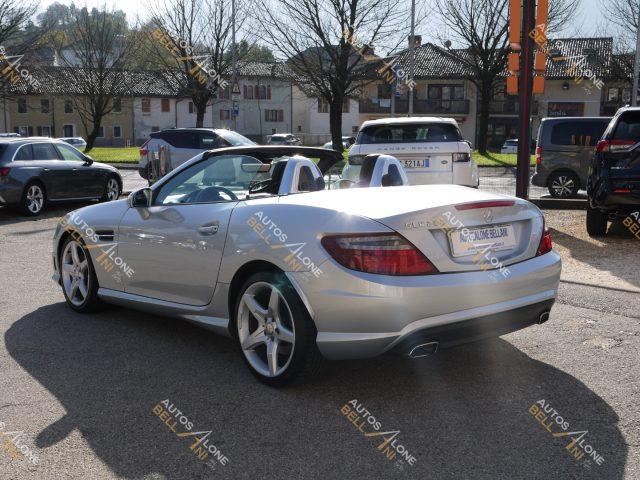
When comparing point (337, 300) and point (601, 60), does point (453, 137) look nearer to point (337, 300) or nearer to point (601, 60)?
point (337, 300)

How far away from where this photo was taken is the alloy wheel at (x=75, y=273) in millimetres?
6000

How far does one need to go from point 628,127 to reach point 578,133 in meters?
6.92

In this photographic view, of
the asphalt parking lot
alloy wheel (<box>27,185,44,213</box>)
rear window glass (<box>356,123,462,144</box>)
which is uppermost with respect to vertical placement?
rear window glass (<box>356,123,462,144</box>)

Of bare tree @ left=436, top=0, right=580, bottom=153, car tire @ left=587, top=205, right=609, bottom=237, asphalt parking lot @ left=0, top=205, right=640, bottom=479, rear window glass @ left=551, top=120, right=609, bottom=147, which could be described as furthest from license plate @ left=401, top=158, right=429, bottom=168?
bare tree @ left=436, top=0, right=580, bottom=153

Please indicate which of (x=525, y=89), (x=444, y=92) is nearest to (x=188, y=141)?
(x=525, y=89)

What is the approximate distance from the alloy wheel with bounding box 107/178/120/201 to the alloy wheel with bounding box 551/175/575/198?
31.7ft

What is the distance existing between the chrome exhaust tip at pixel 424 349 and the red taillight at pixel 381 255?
14.6 inches

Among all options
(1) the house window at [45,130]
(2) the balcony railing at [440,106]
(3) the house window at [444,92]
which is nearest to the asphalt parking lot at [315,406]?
(2) the balcony railing at [440,106]

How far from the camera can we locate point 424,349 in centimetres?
377

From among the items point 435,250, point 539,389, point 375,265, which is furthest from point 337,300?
point 539,389

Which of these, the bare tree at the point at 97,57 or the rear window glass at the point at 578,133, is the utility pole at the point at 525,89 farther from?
the bare tree at the point at 97,57

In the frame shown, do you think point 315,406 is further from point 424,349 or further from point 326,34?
point 326,34

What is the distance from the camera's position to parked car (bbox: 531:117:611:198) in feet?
51.7

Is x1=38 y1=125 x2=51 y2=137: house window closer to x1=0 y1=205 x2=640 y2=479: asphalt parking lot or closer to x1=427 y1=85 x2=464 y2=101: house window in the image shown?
x1=427 y1=85 x2=464 y2=101: house window
